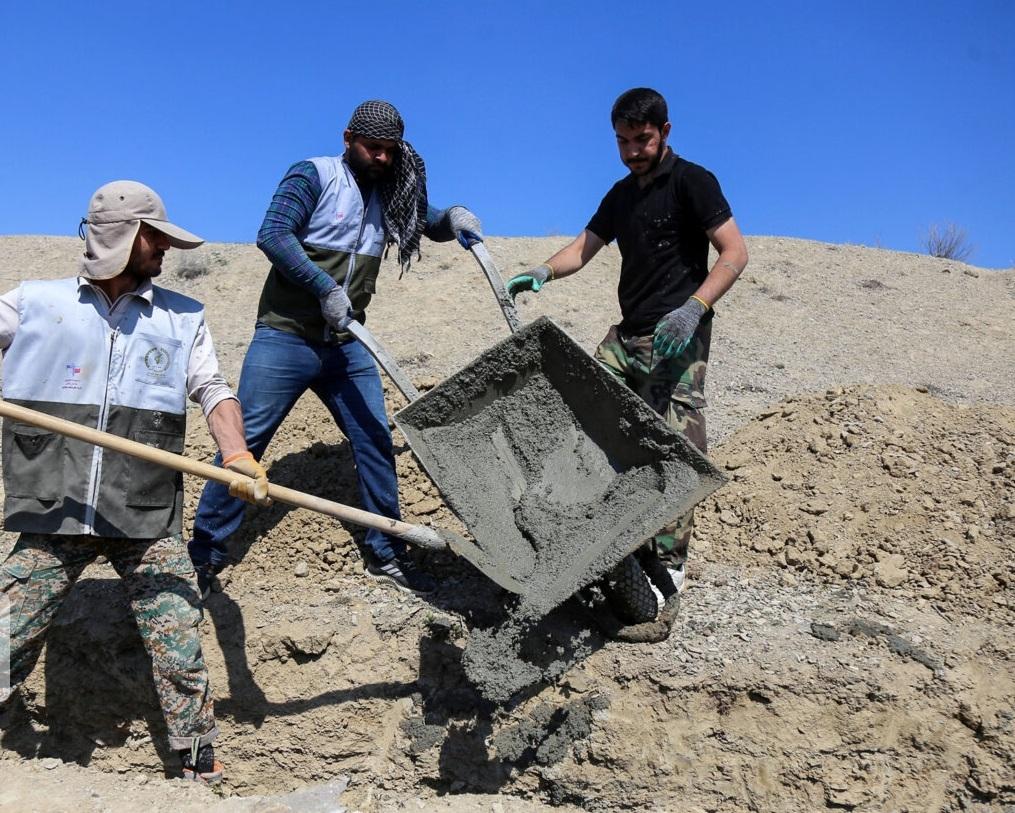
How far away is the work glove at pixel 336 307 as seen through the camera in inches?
134

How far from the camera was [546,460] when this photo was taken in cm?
365

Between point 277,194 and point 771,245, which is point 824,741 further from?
point 771,245

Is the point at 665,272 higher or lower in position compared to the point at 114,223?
higher

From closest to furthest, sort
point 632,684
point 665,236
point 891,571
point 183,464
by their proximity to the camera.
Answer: point 183,464, point 632,684, point 665,236, point 891,571

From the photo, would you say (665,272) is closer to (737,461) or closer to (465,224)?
(465,224)

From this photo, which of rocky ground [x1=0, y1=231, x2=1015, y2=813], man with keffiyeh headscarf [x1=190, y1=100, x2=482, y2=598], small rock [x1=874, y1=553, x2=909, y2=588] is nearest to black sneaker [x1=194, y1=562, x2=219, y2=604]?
man with keffiyeh headscarf [x1=190, y1=100, x2=482, y2=598]

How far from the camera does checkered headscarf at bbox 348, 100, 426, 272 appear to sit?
11.5ft

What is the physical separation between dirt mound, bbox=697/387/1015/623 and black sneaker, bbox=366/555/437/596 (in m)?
1.45

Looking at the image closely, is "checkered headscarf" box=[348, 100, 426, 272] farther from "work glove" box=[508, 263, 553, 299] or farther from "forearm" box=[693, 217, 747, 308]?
"forearm" box=[693, 217, 747, 308]

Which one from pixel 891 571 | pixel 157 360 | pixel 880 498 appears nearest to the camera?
pixel 157 360

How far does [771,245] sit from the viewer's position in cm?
1305

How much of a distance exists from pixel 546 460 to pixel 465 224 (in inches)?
45.6

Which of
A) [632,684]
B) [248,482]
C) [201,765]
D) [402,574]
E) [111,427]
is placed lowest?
[201,765]

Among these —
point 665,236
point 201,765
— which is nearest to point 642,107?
point 665,236
